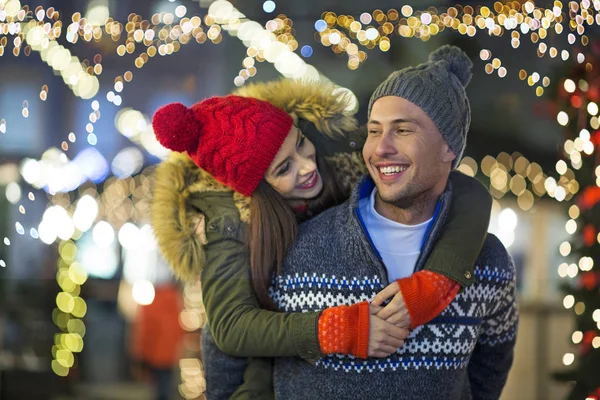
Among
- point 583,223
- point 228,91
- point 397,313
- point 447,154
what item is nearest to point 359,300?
point 397,313

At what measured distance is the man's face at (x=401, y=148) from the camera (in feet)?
5.22

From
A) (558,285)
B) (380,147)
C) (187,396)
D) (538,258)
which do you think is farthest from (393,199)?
(187,396)

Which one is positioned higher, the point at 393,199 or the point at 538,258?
the point at 393,199

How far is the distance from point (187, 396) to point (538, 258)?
1558 mm

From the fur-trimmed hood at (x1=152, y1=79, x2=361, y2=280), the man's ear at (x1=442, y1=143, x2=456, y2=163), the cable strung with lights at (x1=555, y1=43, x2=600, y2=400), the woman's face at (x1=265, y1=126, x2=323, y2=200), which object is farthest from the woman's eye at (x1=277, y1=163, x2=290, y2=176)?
the cable strung with lights at (x1=555, y1=43, x2=600, y2=400)

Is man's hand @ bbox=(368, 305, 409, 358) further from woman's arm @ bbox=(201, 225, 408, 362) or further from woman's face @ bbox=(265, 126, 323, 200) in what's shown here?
woman's face @ bbox=(265, 126, 323, 200)

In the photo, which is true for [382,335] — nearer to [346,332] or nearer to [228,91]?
[346,332]

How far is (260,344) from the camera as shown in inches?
62.9

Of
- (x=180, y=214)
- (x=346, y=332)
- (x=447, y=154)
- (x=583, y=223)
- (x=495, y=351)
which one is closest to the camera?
(x=346, y=332)

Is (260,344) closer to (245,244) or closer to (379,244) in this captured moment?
(245,244)

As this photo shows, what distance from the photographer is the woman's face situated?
1687mm

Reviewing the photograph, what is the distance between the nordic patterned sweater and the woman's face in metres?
0.08

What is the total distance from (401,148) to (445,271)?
260mm

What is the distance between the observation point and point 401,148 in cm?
159
